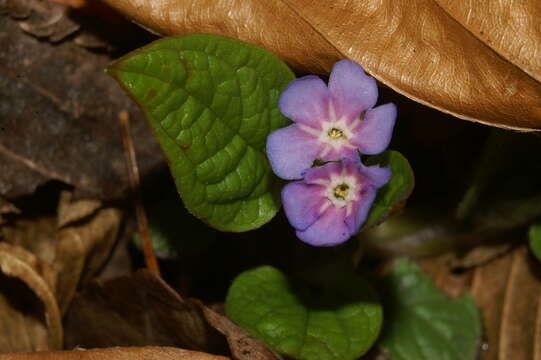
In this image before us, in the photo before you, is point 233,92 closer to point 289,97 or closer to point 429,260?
point 289,97

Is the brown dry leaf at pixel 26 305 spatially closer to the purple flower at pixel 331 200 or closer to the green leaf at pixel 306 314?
the green leaf at pixel 306 314

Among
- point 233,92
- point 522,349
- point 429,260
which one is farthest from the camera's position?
point 429,260

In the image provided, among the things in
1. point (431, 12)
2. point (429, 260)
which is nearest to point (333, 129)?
point (431, 12)

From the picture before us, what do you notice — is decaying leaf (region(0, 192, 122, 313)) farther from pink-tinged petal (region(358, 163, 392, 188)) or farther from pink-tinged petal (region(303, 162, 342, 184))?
pink-tinged petal (region(358, 163, 392, 188))

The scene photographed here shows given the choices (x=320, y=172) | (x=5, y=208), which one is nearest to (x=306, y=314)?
(x=320, y=172)

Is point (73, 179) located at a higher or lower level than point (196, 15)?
lower

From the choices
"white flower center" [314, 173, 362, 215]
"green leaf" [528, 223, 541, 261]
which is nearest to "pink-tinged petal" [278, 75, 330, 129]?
"white flower center" [314, 173, 362, 215]
